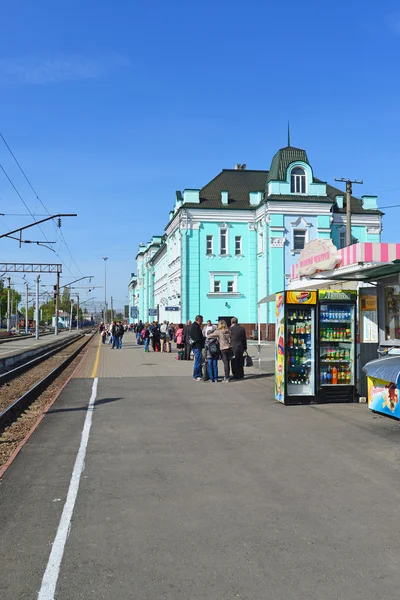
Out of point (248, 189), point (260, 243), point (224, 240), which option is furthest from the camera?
point (248, 189)

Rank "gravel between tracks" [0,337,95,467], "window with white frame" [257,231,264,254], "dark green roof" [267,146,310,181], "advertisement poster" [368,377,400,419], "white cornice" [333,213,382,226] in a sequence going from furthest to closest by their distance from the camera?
"white cornice" [333,213,382,226], "window with white frame" [257,231,264,254], "dark green roof" [267,146,310,181], "advertisement poster" [368,377,400,419], "gravel between tracks" [0,337,95,467]

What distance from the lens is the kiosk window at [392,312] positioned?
1153 cm

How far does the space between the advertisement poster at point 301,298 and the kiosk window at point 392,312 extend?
56.3 inches

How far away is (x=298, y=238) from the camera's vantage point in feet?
150

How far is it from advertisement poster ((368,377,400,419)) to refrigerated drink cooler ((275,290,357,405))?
54.5 inches

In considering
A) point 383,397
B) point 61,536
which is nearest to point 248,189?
point 383,397

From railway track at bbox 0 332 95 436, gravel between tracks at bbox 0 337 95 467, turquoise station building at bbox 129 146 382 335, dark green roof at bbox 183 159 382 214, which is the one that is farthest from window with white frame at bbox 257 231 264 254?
gravel between tracks at bbox 0 337 95 467

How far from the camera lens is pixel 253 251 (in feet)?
157

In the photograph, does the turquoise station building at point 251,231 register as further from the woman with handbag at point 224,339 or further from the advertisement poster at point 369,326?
the advertisement poster at point 369,326

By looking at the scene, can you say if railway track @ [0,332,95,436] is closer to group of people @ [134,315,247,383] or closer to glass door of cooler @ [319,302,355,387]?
group of people @ [134,315,247,383]

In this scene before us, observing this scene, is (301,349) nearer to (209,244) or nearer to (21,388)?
(21,388)

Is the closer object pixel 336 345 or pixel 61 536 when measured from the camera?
pixel 61 536

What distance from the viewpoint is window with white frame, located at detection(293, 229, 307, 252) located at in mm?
45469

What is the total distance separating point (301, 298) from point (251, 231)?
36396 mm
